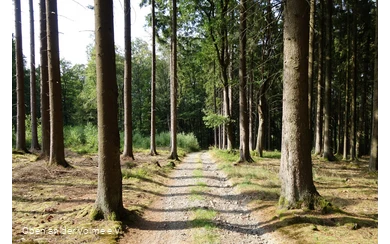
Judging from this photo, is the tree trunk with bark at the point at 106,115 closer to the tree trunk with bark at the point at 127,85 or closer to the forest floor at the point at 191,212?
the forest floor at the point at 191,212

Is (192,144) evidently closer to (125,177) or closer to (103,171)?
(125,177)

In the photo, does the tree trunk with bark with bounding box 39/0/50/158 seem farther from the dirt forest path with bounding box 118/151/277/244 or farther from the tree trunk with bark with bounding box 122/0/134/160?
the dirt forest path with bounding box 118/151/277/244

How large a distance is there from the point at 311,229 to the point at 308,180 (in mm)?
1314

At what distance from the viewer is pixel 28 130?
69.2 feet

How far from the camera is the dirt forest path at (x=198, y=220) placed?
4547 millimetres

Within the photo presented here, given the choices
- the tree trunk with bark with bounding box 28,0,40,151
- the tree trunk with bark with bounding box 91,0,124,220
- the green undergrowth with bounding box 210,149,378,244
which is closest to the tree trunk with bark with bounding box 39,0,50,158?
the tree trunk with bark with bounding box 28,0,40,151

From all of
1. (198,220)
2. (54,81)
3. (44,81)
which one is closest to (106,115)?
(198,220)

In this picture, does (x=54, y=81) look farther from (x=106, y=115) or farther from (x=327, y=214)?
(x=327, y=214)

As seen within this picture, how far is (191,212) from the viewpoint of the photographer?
5.95 metres

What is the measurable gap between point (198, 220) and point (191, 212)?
2.06 ft

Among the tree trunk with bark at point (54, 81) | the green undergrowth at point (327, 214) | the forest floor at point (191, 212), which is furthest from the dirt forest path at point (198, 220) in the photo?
the tree trunk with bark at point (54, 81)

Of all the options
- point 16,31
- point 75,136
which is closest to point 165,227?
point 16,31

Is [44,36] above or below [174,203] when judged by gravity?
above

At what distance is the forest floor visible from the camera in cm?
439
